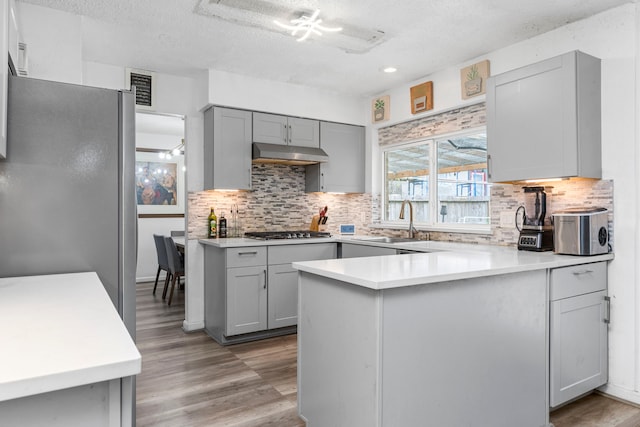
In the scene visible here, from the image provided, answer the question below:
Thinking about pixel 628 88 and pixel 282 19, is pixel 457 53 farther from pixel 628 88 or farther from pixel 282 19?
pixel 282 19

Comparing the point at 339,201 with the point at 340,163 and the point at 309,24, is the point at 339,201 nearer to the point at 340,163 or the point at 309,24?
the point at 340,163

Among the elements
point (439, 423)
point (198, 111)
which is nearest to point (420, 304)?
point (439, 423)

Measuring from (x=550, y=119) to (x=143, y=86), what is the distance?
3405 mm

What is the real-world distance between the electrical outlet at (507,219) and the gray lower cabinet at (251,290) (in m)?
1.70

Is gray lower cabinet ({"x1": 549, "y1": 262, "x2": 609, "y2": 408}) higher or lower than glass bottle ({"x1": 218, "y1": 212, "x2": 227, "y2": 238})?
lower

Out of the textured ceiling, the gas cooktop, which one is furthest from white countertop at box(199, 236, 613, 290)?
the gas cooktop

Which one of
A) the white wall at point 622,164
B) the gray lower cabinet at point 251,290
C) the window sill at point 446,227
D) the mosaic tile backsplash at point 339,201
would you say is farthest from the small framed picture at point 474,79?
the gray lower cabinet at point 251,290

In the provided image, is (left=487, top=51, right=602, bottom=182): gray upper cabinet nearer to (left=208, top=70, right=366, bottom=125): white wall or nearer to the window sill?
the window sill

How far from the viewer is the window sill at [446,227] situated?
3570 millimetres

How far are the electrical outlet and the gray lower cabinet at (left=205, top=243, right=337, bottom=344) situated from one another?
170 cm

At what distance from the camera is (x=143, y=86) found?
3.85m

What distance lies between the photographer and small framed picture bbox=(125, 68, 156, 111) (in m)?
3.79

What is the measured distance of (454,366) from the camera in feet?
6.08

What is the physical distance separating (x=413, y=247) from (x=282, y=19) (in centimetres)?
193
